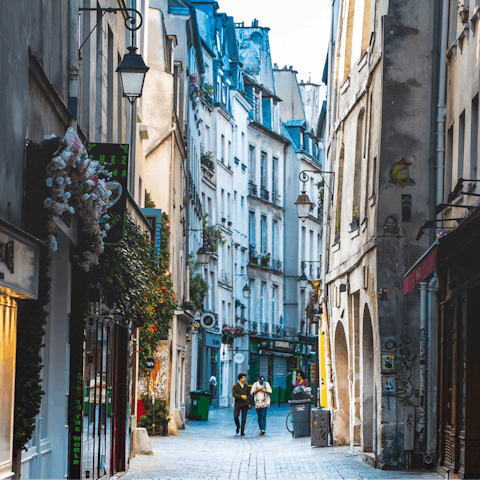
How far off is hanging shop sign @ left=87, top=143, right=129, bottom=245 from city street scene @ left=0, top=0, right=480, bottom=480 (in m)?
0.02

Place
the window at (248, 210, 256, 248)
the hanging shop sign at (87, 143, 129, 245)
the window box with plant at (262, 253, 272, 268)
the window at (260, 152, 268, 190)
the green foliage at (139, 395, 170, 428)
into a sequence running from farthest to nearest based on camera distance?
the window at (260, 152, 268, 190) < the window box with plant at (262, 253, 272, 268) < the window at (248, 210, 256, 248) < the green foliage at (139, 395, 170, 428) < the hanging shop sign at (87, 143, 129, 245)

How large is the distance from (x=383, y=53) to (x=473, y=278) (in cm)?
559

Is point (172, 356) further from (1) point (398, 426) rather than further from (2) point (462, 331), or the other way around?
(2) point (462, 331)

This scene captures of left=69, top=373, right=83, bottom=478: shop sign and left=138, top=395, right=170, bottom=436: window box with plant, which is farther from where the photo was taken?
left=138, top=395, right=170, bottom=436: window box with plant

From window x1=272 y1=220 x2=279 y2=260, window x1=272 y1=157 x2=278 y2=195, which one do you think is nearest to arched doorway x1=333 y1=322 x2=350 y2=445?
window x1=272 y1=220 x2=279 y2=260

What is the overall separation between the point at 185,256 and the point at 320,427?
1199 centimetres

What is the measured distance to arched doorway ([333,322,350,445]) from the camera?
2183cm

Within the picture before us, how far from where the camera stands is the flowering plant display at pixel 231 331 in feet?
154

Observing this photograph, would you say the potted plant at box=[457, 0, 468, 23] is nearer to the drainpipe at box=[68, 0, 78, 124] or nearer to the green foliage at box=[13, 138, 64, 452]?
the drainpipe at box=[68, 0, 78, 124]

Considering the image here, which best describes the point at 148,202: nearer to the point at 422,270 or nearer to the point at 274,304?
the point at 422,270

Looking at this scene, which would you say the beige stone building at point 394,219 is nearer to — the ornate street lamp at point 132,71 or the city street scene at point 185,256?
the city street scene at point 185,256

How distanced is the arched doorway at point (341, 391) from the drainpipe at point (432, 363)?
6106 millimetres

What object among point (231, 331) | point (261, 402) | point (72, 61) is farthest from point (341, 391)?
point (231, 331)

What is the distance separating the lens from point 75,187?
871cm
